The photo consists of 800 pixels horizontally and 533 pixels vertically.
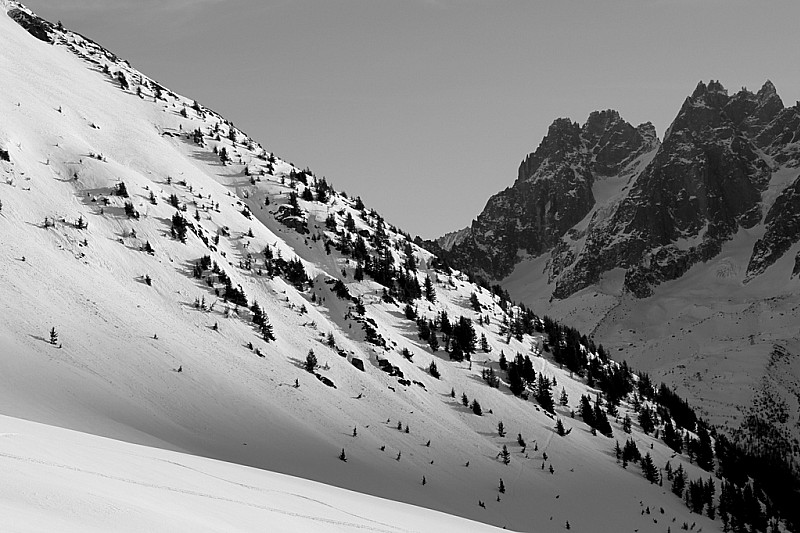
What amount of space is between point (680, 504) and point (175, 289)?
50.7m

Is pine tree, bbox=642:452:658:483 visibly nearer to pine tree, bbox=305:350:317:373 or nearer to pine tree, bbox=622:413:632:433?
pine tree, bbox=622:413:632:433

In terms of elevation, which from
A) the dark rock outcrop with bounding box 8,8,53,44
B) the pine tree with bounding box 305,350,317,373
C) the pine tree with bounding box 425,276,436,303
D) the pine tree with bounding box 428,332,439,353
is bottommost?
the pine tree with bounding box 305,350,317,373

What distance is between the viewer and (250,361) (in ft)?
173

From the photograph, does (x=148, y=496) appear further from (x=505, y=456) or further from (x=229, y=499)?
(x=505, y=456)

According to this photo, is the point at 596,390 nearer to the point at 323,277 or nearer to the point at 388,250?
the point at 388,250

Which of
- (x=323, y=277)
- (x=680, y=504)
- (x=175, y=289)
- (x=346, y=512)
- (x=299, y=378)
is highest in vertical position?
(x=323, y=277)

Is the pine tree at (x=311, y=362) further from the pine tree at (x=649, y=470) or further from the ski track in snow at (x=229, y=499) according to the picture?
the ski track in snow at (x=229, y=499)

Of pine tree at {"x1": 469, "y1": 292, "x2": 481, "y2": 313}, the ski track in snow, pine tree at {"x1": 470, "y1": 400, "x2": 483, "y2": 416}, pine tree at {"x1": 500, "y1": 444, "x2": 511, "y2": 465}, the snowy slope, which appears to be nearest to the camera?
the snowy slope

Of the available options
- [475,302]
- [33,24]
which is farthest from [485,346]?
[33,24]

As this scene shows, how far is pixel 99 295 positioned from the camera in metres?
47.5

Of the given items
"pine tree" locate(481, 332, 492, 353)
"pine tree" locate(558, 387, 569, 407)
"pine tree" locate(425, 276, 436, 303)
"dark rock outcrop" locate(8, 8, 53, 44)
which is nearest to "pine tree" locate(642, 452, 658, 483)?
"pine tree" locate(558, 387, 569, 407)

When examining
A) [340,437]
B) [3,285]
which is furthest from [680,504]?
[3,285]

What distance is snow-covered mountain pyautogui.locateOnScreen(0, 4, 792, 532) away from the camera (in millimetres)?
14117

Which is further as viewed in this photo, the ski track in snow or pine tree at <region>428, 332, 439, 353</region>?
pine tree at <region>428, 332, 439, 353</region>
